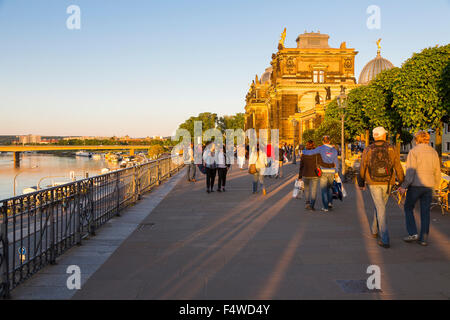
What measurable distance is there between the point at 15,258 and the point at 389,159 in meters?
5.35

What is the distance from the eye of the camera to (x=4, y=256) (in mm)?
4480

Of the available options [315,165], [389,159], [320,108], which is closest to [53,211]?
[389,159]

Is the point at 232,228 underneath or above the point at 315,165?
underneath

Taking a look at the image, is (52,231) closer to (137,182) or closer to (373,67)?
(137,182)

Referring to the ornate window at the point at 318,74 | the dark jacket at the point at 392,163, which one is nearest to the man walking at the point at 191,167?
the dark jacket at the point at 392,163

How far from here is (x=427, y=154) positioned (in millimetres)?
6723

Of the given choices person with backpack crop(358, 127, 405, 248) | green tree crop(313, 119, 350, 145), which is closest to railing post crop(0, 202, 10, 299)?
person with backpack crop(358, 127, 405, 248)

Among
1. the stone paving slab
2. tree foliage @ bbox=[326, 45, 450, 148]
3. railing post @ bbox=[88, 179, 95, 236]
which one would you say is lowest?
the stone paving slab

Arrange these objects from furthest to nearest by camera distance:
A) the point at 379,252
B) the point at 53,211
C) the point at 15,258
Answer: the point at 379,252
the point at 53,211
the point at 15,258

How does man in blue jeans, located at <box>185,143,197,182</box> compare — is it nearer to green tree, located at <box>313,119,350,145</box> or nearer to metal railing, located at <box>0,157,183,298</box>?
metal railing, located at <box>0,157,183,298</box>

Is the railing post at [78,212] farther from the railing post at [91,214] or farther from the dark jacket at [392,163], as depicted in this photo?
the dark jacket at [392,163]

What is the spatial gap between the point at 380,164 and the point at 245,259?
2623mm

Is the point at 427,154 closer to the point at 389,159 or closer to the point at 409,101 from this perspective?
the point at 389,159

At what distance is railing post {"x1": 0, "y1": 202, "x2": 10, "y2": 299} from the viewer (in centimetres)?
443
